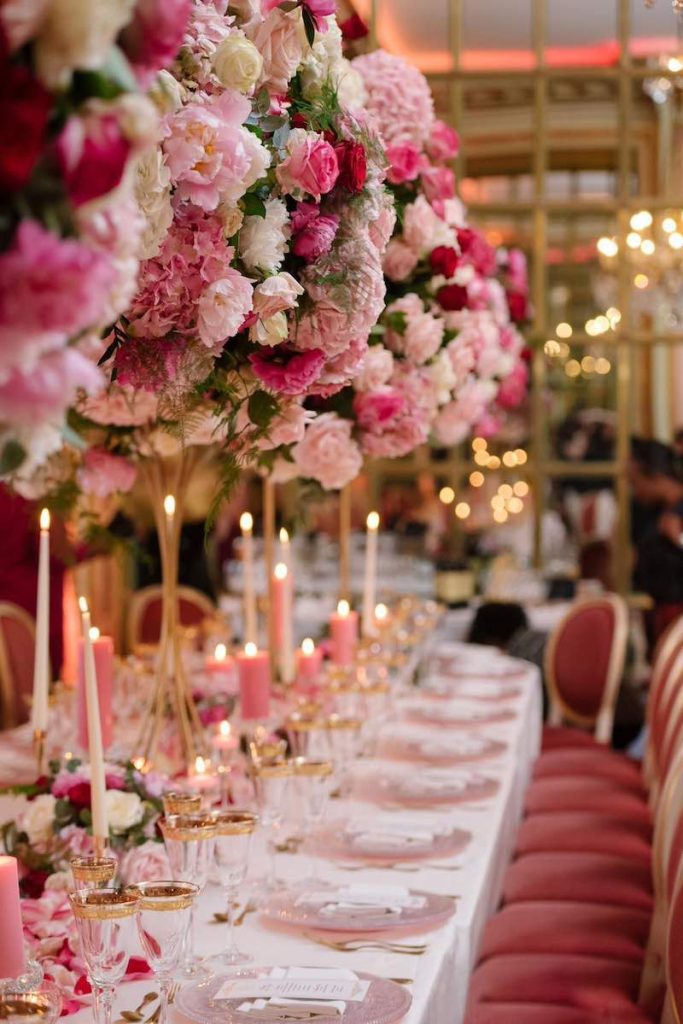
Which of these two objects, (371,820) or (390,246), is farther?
(390,246)

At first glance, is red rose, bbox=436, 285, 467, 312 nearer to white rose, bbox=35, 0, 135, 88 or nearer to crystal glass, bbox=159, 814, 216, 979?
crystal glass, bbox=159, 814, 216, 979

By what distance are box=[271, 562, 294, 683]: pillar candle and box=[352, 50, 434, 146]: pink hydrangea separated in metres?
1.01

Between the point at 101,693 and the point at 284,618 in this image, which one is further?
the point at 284,618

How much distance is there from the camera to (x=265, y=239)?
6.51 ft

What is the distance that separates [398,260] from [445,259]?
0.09 meters

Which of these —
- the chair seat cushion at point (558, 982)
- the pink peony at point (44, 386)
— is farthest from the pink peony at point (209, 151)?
the chair seat cushion at point (558, 982)

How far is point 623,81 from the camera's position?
7.34 metres

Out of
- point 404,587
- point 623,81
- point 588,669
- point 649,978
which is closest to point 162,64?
point 649,978

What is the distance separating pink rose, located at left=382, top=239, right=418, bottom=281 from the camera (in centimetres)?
303

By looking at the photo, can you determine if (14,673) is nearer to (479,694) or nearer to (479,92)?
(479,694)

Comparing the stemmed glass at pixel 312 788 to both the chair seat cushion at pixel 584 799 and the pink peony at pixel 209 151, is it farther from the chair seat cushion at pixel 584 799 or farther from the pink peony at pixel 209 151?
the chair seat cushion at pixel 584 799

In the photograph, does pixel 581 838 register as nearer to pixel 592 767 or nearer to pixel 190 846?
pixel 592 767

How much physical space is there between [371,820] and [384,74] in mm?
1476

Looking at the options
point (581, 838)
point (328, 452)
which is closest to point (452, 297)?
point (328, 452)
